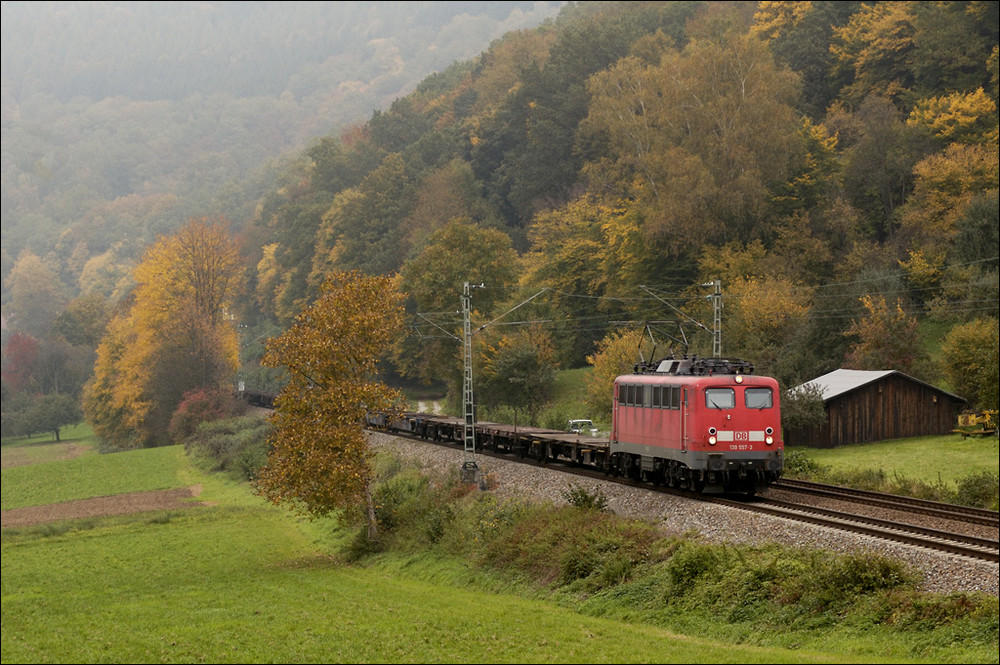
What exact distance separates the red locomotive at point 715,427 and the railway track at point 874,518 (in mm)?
Answer: 722

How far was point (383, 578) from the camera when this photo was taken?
31.7 meters

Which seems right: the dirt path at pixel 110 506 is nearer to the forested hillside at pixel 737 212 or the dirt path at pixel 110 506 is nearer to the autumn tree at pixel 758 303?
the forested hillside at pixel 737 212

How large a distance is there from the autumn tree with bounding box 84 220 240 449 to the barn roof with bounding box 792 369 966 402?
4921cm

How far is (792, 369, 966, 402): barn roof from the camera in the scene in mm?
49656

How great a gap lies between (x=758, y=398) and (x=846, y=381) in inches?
986

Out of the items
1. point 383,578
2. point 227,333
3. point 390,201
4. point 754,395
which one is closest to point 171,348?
point 227,333

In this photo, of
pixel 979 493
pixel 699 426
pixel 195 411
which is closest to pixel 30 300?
pixel 699 426

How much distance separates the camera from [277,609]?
25.8 meters

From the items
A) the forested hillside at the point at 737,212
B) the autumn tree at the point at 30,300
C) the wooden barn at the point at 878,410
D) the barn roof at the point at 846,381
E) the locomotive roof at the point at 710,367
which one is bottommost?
the wooden barn at the point at 878,410

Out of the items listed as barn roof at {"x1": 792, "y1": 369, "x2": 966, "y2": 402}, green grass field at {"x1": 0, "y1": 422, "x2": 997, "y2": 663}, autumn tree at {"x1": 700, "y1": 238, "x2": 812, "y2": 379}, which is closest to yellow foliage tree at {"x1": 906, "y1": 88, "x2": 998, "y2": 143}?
autumn tree at {"x1": 700, "y1": 238, "x2": 812, "y2": 379}

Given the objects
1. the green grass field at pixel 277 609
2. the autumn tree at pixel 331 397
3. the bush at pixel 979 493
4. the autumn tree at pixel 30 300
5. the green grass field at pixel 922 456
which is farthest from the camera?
the green grass field at pixel 922 456

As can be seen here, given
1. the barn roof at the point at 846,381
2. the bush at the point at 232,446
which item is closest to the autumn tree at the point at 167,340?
the bush at the point at 232,446

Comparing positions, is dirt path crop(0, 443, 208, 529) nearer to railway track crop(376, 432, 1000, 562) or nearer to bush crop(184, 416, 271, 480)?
bush crop(184, 416, 271, 480)

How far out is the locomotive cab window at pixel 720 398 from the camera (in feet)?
93.2
